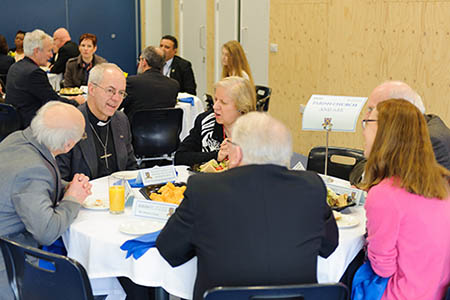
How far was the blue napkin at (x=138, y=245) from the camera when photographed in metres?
2.17

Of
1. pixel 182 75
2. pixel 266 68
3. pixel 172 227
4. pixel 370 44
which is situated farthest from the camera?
pixel 266 68

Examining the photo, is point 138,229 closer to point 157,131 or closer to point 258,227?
point 258,227

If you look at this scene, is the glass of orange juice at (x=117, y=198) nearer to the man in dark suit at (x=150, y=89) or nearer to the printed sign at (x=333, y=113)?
the printed sign at (x=333, y=113)

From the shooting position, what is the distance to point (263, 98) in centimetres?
615

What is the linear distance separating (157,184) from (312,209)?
3.77 ft

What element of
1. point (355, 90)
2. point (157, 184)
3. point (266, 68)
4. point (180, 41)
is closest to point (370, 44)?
point (355, 90)

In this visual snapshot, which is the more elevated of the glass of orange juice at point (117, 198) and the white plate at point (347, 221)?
the glass of orange juice at point (117, 198)

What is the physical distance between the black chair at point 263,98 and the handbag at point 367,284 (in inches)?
139

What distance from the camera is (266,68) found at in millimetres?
7418

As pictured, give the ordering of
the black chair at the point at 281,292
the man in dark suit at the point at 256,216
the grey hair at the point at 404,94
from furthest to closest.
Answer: the grey hair at the point at 404,94, the man in dark suit at the point at 256,216, the black chair at the point at 281,292

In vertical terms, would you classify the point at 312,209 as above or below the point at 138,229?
above

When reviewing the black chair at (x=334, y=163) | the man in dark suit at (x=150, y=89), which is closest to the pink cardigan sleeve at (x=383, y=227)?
the black chair at (x=334, y=163)

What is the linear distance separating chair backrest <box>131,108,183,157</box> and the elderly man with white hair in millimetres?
1975

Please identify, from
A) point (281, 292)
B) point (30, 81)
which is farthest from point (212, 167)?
point (30, 81)
